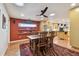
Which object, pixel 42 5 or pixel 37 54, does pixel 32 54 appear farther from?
pixel 42 5

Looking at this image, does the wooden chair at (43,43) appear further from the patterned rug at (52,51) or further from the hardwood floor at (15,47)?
the hardwood floor at (15,47)

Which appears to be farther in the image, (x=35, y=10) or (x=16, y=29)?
(x=16, y=29)

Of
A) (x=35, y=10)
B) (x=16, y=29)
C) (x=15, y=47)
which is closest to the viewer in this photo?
(x=35, y=10)

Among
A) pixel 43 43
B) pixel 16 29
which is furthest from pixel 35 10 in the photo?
pixel 43 43

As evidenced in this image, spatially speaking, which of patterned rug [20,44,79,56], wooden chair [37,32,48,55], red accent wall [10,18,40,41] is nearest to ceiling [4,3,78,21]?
red accent wall [10,18,40,41]

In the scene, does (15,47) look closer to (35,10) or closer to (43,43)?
(43,43)

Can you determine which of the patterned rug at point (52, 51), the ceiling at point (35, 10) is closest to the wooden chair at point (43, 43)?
the patterned rug at point (52, 51)

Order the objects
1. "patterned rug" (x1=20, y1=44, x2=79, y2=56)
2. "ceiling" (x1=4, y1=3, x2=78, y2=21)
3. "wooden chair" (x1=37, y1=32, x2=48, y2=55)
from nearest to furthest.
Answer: "ceiling" (x1=4, y1=3, x2=78, y2=21) < "patterned rug" (x1=20, y1=44, x2=79, y2=56) < "wooden chair" (x1=37, y1=32, x2=48, y2=55)

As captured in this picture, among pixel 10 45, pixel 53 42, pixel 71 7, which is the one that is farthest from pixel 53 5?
pixel 10 45

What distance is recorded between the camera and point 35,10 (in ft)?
7.82

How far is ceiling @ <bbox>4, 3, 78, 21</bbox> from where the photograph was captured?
2.31 m

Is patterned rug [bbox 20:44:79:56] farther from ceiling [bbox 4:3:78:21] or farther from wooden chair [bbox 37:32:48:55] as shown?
ceiling [bbox 4:3:78:21]

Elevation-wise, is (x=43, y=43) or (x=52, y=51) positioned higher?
(x=43, y=43)

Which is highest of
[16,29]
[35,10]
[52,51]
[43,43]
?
[35,10]
